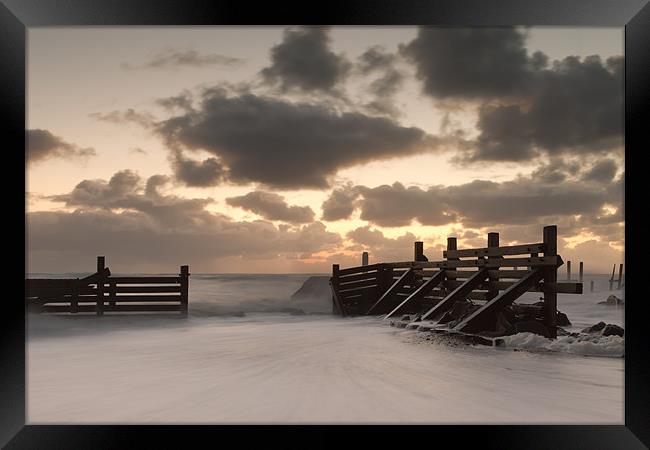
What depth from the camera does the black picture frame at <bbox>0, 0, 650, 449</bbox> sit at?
362cm

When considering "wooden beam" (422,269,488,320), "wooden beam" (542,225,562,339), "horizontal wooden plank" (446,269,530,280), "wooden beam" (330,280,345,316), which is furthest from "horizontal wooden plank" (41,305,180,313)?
"wooden beam" (542,225,562,339)

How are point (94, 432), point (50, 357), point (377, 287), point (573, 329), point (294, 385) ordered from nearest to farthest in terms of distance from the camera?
point (94, 432), point (294, 385), point (50, 357), point (573, 329), point (377, 287)

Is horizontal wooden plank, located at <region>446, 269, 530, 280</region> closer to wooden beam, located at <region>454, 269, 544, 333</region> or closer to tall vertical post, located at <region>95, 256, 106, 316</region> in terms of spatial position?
wooden beam, located at <region>454, 269, 544, 333</region>

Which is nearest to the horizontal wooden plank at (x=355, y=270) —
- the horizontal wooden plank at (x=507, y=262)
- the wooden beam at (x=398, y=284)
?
the wooden beam at (x=398, y=284)

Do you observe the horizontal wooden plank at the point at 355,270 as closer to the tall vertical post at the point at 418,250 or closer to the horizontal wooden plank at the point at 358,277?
the horizontal wooden plank at the point at 358,277

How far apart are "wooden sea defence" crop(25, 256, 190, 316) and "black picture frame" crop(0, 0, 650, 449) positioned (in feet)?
39.1

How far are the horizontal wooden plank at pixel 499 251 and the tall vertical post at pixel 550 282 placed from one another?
142 millimetres

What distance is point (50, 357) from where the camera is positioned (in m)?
8.38

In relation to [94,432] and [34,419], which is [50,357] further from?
[94,432]

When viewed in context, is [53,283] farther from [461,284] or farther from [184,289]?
[461,284]

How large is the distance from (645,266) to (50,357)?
26.8 ft

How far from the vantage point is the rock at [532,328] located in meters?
9.45

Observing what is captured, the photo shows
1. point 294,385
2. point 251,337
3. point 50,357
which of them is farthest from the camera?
point 251,337

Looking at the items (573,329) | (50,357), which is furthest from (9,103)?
(573,329)
